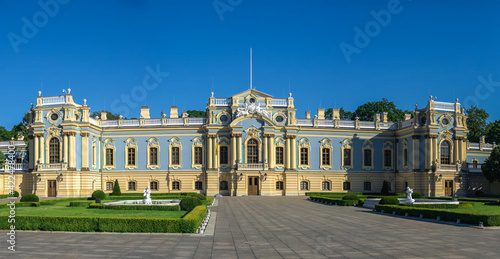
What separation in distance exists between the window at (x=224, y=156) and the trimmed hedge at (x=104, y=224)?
33326mm

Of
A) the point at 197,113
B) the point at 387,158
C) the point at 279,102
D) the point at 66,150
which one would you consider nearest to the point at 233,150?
the point at 279,102

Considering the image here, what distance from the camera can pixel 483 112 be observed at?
241 feet

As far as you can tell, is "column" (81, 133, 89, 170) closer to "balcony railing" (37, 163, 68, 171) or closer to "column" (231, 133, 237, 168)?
"balcony railing" (37, 163, 68, 171)

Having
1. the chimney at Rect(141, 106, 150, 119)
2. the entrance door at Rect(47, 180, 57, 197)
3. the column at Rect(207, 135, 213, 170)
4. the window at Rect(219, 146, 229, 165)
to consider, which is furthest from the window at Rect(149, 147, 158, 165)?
the entrance door at Rect(47, 180, 57, 197)

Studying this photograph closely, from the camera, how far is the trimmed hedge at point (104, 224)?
59.2 ft

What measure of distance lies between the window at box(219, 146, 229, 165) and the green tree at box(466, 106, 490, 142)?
40773mm

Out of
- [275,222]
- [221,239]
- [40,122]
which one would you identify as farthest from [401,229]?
[40,122]

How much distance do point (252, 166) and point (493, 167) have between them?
25544mm

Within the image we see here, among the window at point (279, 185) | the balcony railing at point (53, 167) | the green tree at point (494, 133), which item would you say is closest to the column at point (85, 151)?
the balcony railing at point (53, 167)

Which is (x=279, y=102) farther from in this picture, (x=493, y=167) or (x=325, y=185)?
(x=493, y=167)

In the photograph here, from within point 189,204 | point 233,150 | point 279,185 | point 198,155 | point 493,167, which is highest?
point 233,150

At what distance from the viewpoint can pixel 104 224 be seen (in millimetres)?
18266

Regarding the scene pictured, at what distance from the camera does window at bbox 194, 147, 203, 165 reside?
5250 centimetres

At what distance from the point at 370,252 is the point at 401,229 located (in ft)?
20.9
